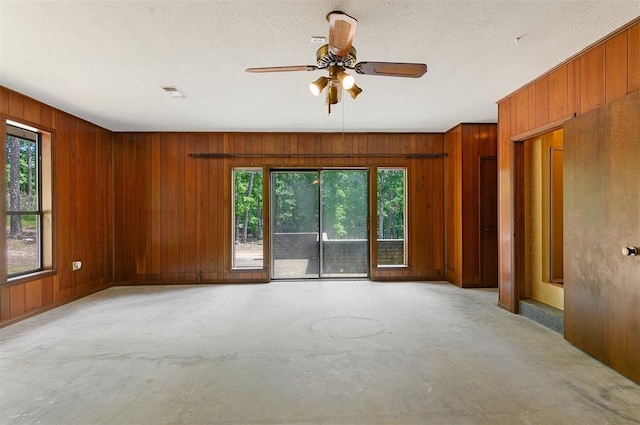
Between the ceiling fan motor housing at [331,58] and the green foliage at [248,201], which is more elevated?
the ceiling fan motor housing at [331,58]

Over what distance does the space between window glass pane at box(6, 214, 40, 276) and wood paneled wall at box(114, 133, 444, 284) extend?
1395 mm

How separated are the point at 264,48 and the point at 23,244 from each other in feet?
12.6

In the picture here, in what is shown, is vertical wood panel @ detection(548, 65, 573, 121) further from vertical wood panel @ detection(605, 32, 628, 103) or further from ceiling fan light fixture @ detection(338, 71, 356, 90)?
ceiling fan light fixture @ detection(338, 71, 356, 90)

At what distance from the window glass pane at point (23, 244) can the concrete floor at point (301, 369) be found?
0.66m

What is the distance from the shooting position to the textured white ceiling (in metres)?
2.19

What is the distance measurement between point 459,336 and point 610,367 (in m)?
1.10

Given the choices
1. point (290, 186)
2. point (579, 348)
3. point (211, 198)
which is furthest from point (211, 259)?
point (579, 348)

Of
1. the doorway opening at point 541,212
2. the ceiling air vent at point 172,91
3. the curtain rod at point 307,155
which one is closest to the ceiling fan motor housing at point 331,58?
the ceiling air vent at point 172,91

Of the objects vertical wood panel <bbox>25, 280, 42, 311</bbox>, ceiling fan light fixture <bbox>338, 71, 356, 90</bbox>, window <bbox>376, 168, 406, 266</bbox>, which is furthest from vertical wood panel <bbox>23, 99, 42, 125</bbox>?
window <bbox>376, 168, 406, 266</bbox>

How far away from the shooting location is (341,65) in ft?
7.97

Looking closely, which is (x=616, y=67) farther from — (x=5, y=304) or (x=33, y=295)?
(x=33, y=295)

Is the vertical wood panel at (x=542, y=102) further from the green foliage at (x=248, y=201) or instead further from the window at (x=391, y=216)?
the green foliage at (x=248, y=201)

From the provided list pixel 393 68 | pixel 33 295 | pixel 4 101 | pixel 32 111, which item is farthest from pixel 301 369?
pixel 32 111

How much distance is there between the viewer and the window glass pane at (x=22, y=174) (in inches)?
146
